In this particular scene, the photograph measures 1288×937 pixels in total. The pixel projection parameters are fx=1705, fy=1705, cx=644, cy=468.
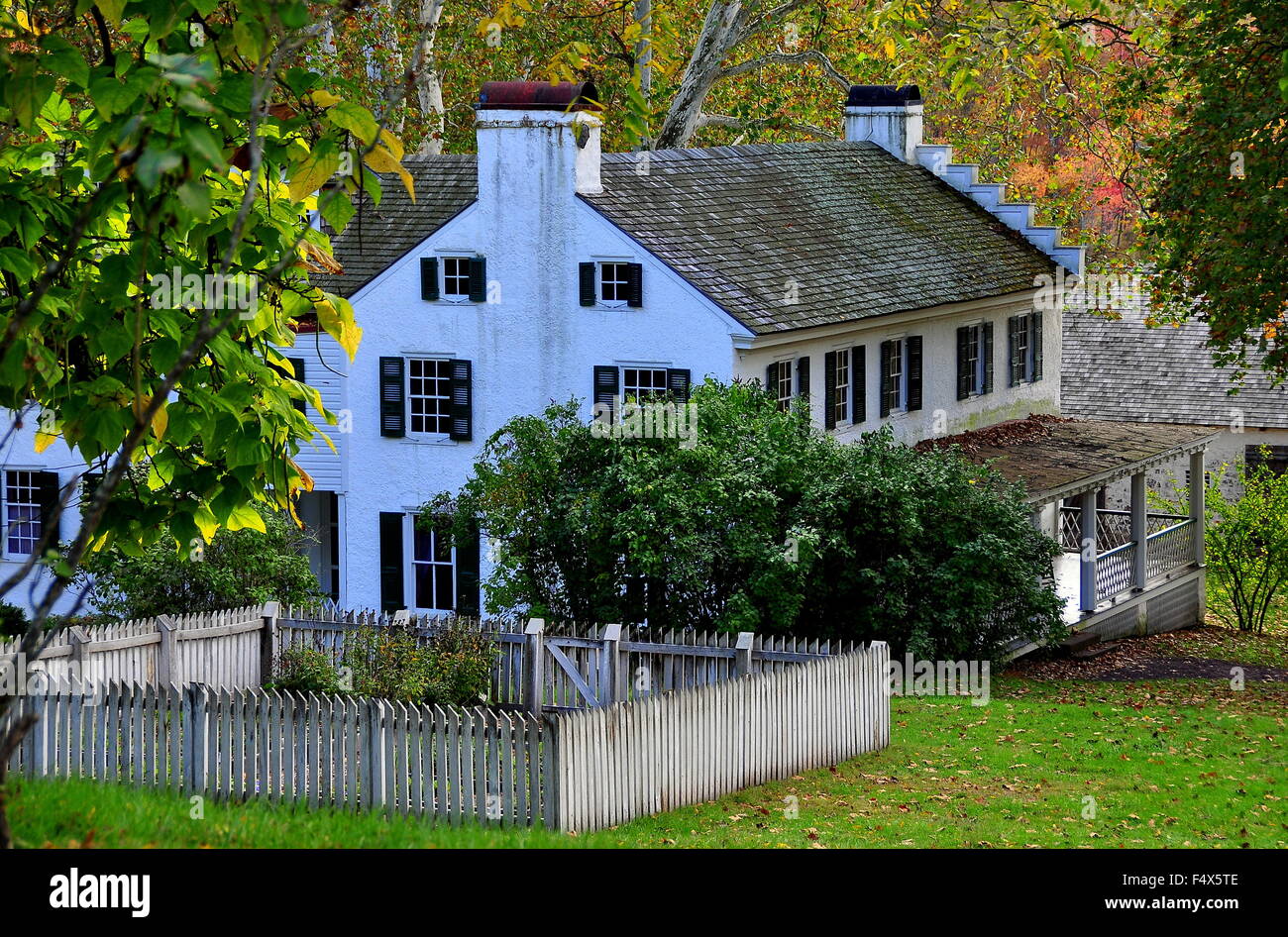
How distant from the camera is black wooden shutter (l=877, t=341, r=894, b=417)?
3034 cm

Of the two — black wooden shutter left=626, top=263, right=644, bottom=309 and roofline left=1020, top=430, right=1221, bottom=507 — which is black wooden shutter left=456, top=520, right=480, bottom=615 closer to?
black wooden shutter left=626, top=263, right=644, bottom=309

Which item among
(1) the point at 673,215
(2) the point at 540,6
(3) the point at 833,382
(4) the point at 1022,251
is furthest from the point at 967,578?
(2) the point at 540,6

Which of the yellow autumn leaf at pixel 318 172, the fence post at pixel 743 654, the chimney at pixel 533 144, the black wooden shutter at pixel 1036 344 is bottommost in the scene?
the fence post at pixel 743 654

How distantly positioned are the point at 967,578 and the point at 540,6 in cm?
2199

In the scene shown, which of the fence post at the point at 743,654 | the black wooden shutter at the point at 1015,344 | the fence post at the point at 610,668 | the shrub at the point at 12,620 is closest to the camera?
the fence post at the point at 743,654

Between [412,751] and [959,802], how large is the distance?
5.03 metres

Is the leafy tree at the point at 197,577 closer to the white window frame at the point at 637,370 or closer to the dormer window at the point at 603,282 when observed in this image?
the white window frame at the point at 637,370

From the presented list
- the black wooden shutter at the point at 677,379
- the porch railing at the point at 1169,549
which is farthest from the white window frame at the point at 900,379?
the porch railing at the point at 1169,549

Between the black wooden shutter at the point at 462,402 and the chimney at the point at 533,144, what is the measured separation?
2.86 meters

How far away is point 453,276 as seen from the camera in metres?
29.0

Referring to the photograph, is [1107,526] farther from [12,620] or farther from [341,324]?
[341,324]

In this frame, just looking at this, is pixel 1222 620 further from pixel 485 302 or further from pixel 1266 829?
pixel 1266 829

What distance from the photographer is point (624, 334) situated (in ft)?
90.7

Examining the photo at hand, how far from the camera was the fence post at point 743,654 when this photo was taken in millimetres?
17719
